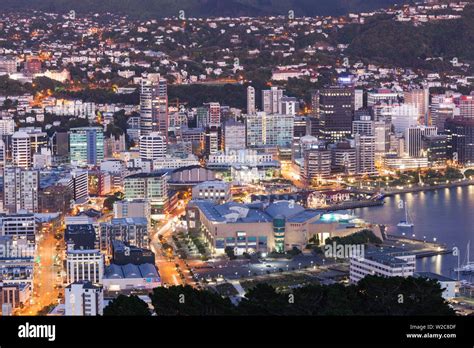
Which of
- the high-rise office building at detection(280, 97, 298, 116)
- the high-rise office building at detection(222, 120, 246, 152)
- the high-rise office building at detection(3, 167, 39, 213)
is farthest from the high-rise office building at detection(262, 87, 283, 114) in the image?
the high-rise office building at detection(3, 167, 39, 213)

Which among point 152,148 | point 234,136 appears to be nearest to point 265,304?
point 152,148

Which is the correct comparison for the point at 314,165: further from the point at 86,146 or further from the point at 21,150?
the point at 21,150

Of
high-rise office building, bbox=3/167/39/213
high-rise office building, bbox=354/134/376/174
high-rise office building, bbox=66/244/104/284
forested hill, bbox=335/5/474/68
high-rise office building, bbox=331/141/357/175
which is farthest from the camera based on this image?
forested hill, bbox=335/5/474/68

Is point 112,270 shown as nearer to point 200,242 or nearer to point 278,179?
point 200,242

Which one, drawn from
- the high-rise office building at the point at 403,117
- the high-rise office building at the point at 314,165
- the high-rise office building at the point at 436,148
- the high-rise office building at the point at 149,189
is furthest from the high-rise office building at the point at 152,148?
the high-rise office building at the point at 403,117

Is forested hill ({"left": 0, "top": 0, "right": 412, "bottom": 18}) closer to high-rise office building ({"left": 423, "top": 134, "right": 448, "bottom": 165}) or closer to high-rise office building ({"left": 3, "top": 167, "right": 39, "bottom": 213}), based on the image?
high-rise office building ({"left": 423, "top": 134, "right": 448, "bottom": 165})

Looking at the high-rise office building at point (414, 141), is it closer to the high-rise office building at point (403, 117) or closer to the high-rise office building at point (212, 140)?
the high-rise office building at point (403, 117)
